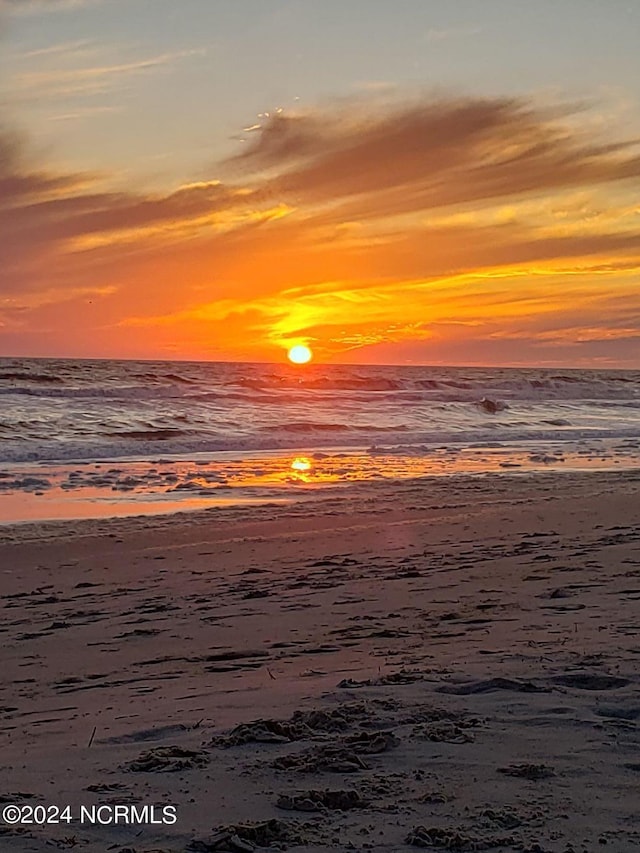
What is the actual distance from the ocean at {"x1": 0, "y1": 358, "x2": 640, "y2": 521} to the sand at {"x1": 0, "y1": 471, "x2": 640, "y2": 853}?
498 centimetres

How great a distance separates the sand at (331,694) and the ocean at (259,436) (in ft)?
16.4

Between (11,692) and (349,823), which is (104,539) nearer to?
(11,692)

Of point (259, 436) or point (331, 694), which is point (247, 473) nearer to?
point (259, 436)

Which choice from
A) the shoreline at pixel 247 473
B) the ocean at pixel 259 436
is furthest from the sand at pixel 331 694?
the ocean at pixel 259 436

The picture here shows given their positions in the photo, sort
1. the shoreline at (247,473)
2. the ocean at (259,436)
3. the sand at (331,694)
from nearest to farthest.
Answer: the sand at (331,694)
the shoreline at (247,473)
the ocean at (259,436)

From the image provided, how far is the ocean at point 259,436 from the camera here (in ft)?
50.4

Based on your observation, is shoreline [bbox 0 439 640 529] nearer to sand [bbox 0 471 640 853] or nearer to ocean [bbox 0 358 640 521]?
ocean [bbox 0 358 640 521]

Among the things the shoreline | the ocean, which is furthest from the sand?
the ocean

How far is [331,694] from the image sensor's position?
429 centimetres

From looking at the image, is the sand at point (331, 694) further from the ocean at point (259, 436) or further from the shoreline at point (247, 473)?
the ocean at point (259, 436)

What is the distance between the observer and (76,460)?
19719mm

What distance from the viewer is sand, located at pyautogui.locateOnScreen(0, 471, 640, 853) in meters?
2.99

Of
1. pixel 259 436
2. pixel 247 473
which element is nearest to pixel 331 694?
pixel 247 473

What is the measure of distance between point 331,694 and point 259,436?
21895 millimetres
